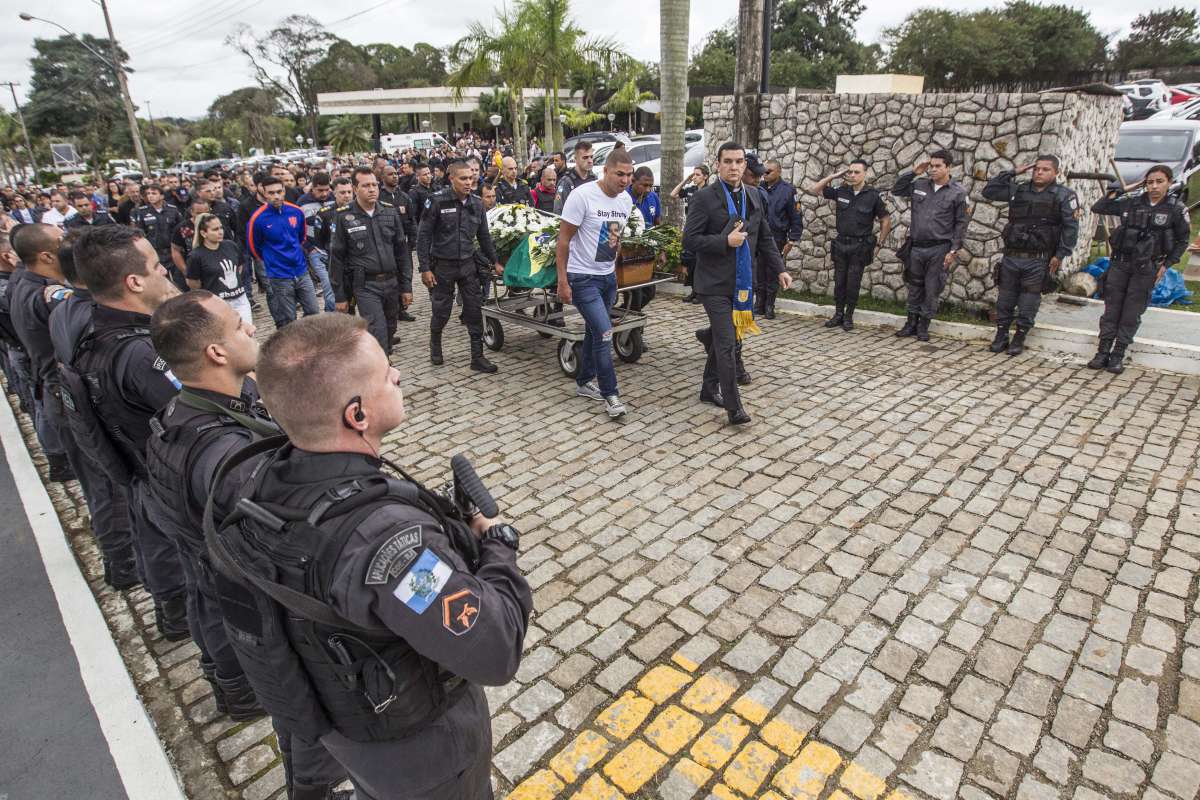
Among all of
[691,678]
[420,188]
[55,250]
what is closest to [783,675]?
[691,678]

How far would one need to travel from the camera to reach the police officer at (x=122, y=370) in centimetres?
298

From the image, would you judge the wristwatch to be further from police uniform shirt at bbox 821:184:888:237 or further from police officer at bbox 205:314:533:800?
police uniform shirt at bbox 821:184:888:237

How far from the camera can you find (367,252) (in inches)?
265

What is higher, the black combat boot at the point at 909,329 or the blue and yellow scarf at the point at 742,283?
the blue and yellow scarf at the point at 742,283

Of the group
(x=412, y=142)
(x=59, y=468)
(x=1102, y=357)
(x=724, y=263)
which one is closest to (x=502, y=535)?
(x=724, y=263)

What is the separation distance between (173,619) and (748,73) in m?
9.64

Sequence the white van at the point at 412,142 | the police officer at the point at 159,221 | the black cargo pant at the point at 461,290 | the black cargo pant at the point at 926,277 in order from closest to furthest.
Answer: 1. the black cargo pant at the point at 461,290
2. the black cargo pant at the point at 926,277
3. the police officer at the point at 159,221
4. the white van at the point at 412,142

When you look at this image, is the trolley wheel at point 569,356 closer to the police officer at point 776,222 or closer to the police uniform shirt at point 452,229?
the police uniform shirt at point 452,229

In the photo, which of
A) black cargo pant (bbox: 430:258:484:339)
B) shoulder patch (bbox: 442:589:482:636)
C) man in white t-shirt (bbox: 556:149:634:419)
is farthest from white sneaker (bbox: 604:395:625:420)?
shoulder patch (bbox: 442:589:482:636)

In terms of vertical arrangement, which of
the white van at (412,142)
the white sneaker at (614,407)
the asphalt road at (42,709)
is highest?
the white van at (412,142)

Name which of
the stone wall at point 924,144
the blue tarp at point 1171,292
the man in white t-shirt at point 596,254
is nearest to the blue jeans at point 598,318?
the man in white t-shirt at point 596,254

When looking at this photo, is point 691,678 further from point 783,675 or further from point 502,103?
point 502,103

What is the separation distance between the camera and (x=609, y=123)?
4397cm

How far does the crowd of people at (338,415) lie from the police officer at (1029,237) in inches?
0.9
